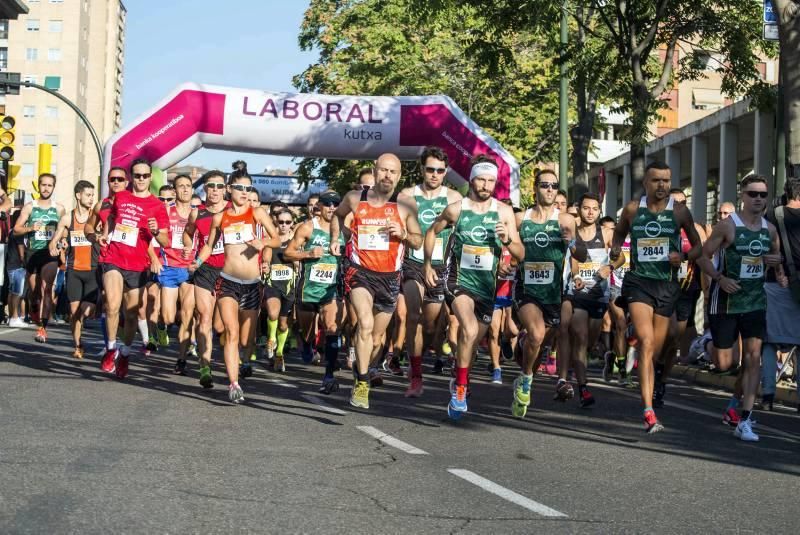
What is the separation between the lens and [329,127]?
70.4ft

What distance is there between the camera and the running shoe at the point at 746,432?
1065 centimetres

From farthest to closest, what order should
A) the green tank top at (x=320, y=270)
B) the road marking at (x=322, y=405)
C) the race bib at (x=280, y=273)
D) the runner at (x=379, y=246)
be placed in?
1. the race bib at (x=280, y=273)
2. the green tank top at (x=320, y=270)
3. the runner at (x=379, y=246)
4. the road marking at (x=322, y=405)

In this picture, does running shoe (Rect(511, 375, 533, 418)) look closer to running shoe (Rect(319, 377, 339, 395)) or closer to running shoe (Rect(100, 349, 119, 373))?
running shoe (Rect(319, 377, 339, 395))

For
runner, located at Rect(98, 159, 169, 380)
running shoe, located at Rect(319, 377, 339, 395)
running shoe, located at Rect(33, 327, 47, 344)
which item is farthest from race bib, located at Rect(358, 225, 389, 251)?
running shoe, located at Rect(33, 327, 47, 344)

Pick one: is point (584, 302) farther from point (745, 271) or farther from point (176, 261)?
point (176, 261)

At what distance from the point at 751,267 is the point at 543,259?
1871 mm

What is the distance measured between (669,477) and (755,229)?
354cm

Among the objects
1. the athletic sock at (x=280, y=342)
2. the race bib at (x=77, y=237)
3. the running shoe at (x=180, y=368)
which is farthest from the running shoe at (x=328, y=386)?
the race bib at (x=77, y=237)

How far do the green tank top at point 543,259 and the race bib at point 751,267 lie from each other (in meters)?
1.72

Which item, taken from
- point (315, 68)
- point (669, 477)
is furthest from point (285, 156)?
point (315, 68)

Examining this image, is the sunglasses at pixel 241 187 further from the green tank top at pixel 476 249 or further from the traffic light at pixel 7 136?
the traffic light at pixel 7 136

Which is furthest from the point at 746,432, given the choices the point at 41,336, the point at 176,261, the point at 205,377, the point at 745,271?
the point at 41,336

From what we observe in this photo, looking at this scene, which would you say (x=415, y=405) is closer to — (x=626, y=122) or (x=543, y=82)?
(x=626, y=122)

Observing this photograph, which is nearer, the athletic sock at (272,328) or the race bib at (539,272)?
the race bib at (539,272)
